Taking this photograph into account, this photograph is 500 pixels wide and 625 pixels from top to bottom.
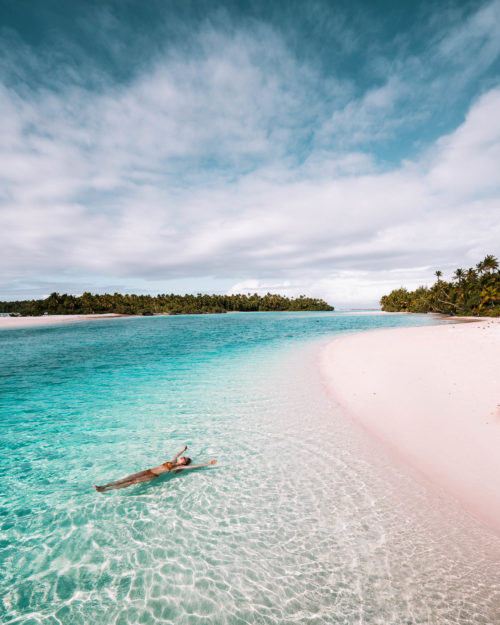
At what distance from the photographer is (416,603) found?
3.61 metres

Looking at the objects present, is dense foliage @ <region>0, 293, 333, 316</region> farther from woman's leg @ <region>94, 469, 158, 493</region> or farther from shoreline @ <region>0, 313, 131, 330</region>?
woman's leg @ <region>94, 469, 158, 493</region>

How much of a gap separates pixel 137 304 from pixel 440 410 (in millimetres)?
150480

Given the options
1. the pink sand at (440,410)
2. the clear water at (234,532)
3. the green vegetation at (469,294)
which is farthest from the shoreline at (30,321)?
the green vegetation at (469,294)

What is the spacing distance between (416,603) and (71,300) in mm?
147397

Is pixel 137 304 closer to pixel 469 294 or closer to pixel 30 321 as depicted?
pixel 30 321

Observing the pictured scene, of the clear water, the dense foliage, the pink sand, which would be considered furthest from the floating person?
the dense foliage

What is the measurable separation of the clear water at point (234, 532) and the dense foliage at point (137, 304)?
135242 mm

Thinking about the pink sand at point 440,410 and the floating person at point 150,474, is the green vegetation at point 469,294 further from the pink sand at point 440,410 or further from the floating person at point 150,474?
the floating person at point 150,474

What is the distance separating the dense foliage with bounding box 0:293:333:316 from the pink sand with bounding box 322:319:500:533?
137 metres

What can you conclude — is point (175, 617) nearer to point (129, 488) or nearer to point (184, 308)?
point (129, 488)

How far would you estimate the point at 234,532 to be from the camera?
491 centimetres

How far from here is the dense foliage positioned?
395ft

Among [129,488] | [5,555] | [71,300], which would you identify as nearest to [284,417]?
[129,488]

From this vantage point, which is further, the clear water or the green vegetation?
the green vegetation
